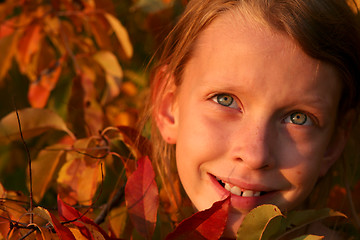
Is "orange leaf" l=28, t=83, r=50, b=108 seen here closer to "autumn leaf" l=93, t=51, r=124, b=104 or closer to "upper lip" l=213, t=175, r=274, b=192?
"autumn leaf" l=93, t=51, r=124, b=104

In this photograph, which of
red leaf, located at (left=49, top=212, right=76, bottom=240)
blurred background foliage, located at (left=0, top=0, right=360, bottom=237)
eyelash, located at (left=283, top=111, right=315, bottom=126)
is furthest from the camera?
blurred background foliage, located at (left=0, top=0, right=360, bottom=237)

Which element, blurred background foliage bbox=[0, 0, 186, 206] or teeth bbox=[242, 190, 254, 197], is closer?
teeth bbox=[242, 190, 254, 197]

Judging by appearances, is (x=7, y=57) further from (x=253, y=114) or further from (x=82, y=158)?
(x=253, y=114)

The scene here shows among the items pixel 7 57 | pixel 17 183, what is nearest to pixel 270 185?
pixel 7 57

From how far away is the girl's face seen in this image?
113 cm

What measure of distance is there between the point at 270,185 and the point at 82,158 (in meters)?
0.47

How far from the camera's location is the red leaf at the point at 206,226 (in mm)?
988

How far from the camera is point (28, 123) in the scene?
4.36ft

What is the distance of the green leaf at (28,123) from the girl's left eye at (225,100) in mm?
409

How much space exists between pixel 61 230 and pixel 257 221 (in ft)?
1.15

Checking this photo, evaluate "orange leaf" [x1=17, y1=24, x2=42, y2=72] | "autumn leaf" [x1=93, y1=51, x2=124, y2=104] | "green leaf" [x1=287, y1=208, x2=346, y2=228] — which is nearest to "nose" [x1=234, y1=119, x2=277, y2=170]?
"green leaf" [x1=287, y1=208, x2=346, y2=228]

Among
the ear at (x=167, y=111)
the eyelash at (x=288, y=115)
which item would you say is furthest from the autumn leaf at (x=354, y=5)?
the ear at (x=167, y=111)

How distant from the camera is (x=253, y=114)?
3.77ft

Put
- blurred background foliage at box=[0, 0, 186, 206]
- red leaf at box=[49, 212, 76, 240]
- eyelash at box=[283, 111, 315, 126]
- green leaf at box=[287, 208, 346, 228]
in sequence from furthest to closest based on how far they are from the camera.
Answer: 1. blurred background foliage at box=[0, 0, 186, 206]
2. eyelash at box=[283, 111, 315, 126]
3. green leaf at box=[287, 208, 346, 228]
4. red leaf at box=[49, 212, 76, 240]
